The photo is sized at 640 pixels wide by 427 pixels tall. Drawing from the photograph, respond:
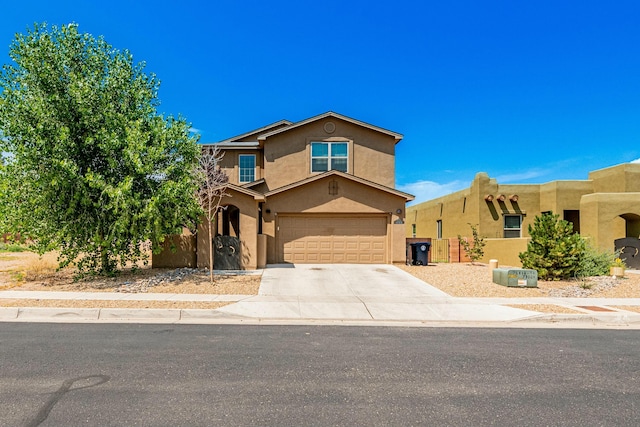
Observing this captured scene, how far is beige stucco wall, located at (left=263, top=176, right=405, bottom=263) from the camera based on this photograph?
18812 mm

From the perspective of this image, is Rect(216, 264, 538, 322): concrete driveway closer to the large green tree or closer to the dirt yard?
the dirt yard

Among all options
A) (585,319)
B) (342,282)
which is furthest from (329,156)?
(585,319)

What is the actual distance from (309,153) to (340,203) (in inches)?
146

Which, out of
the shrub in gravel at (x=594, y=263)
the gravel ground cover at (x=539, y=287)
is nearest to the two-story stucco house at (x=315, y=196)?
the gravel ground cover at (x=539, y=287)

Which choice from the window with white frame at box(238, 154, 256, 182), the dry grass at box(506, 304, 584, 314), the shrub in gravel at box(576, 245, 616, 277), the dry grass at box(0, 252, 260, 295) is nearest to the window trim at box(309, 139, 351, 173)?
the window with white frame at box(238, 154, 256, 182)

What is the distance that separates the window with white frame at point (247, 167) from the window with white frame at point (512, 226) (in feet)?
48.2

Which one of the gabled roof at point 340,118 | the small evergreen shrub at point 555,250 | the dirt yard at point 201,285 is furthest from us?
the gabled roof at point 340,118

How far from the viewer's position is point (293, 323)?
8.30 metres

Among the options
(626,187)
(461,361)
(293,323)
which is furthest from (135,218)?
(626,187)

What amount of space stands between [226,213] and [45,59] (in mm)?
10450

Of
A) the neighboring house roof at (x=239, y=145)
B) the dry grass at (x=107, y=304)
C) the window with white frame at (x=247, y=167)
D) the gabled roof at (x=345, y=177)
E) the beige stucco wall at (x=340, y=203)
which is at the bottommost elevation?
the dry grass at (x=107, y=304)

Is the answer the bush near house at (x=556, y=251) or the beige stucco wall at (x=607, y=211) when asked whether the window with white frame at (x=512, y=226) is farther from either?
the bush near house at (x=556, y=251)

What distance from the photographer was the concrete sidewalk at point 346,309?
8.55m

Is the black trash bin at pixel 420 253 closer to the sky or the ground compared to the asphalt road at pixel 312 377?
closer to the sky
